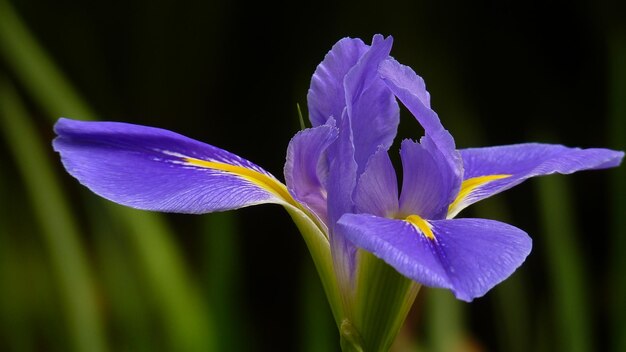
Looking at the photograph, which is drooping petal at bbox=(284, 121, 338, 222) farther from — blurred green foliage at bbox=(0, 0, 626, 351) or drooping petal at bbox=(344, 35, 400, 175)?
blurred green foliage at bbox=(0, 0, 626, 351)

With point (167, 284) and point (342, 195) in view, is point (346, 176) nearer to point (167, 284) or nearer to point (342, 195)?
point (342, 195)

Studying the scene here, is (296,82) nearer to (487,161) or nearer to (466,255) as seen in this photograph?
(487,161)

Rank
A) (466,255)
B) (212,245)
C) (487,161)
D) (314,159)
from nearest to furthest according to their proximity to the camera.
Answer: (466,255) < (314,159) < (487,161) < (212,245)

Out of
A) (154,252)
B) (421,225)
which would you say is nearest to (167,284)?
(154,252)

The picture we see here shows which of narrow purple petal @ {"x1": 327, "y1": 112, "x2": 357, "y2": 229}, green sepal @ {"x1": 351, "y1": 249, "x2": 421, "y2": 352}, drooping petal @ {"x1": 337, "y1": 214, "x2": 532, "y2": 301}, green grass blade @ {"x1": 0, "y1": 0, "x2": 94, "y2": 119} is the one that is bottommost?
green sepal @ {"x1": 351, "y1": 249, "x2": 421, "y2": 352}

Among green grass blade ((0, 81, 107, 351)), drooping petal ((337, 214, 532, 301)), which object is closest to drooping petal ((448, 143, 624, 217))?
drooping petal ((337, 214, 532, 301))

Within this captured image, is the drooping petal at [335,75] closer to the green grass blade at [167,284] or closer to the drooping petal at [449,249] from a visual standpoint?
the drooping petal at [449,249]

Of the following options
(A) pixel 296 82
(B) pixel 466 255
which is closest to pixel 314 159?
(B) pixel 466 255

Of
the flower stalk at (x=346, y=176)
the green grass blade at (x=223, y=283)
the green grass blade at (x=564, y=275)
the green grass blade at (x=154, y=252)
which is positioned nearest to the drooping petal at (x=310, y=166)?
the flower stalk at (x=346, y=176)
